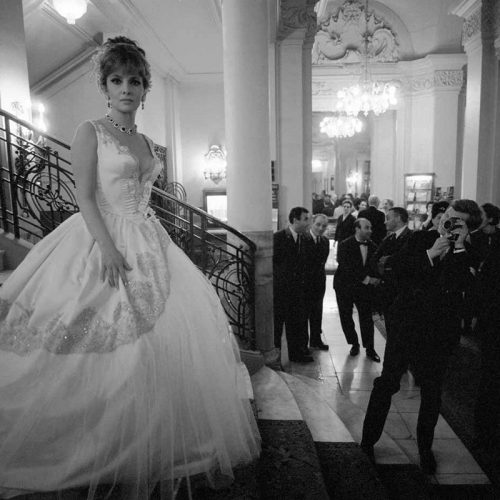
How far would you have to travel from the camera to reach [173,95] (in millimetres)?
11258

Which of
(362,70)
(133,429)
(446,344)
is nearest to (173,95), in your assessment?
(362,70)

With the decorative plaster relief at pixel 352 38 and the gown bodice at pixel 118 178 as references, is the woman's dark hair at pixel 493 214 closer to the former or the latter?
the gown bodice at pixel 118 178

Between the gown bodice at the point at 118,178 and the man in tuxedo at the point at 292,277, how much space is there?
3199 millimetres

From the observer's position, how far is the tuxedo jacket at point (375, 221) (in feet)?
23.7

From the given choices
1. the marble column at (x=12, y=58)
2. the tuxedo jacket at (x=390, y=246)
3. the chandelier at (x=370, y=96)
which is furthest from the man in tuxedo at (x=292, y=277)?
the chandelier at (x=370, y=96)

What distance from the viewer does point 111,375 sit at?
4.84 feet

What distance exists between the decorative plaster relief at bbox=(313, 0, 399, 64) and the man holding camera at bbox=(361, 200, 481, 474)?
11266 millimetres

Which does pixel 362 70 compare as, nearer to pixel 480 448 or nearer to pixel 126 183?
pixel 480 448

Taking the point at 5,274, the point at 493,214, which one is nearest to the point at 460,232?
the point at 493,214

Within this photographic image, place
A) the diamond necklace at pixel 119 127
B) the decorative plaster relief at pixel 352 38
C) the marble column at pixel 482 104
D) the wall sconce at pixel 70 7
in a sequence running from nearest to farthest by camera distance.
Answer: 1. the diamond necklace at pixel 119 127
2. the wall sconce at pixel 70 7
3. the marble column at pixel 482 104
4. the decorative plaster relief at pixel 352 38

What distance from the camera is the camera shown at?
2.72 m

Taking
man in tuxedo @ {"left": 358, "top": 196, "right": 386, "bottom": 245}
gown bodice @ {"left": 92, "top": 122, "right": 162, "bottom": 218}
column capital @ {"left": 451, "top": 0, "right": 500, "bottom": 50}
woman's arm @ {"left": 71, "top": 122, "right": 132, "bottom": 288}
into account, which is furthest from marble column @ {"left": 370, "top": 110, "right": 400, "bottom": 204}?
woman's arm @ {"left": 71, "top": 122, "right": 132, "bottom": 288}

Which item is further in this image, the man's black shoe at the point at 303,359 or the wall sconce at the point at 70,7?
the wall sconce at the point at 70,7

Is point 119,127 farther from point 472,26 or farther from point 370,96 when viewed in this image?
point 370,96
